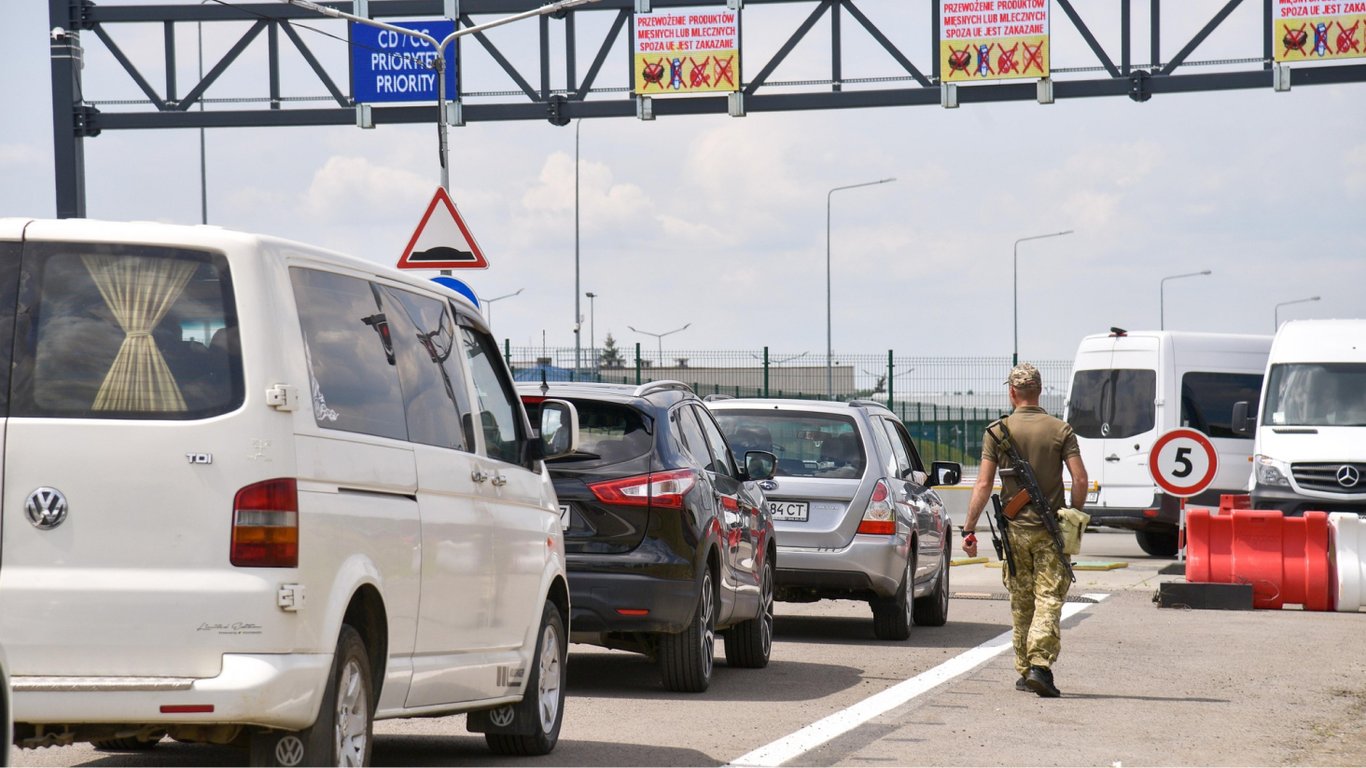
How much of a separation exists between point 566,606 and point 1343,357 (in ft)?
48.6

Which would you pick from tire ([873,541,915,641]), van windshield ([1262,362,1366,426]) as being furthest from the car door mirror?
van windshield ([1262,362,1366,426])

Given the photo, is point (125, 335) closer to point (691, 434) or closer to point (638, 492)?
point (638, 492)

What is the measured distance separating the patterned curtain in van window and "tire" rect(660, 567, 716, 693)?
5.17 meters

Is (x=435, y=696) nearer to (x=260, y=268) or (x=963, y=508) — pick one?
(x=260, y=268)

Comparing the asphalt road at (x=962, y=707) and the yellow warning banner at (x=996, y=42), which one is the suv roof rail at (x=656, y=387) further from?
the yellow warning banner at (x=996, y=42)

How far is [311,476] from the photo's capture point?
6.09 metres

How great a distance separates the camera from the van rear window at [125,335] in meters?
5.96

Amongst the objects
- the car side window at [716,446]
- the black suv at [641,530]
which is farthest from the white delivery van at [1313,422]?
the black suv at [641,530]

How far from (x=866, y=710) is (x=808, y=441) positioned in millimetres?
4546

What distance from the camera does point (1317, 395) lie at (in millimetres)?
21469

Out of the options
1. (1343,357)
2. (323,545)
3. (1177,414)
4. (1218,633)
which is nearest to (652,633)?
(323,545)

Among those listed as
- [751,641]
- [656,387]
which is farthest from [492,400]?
[751,641]

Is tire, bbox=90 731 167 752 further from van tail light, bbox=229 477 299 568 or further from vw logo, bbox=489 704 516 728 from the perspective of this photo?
vw logo, bbox=489 704 516 728

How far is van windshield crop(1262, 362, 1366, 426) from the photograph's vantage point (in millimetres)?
21234
